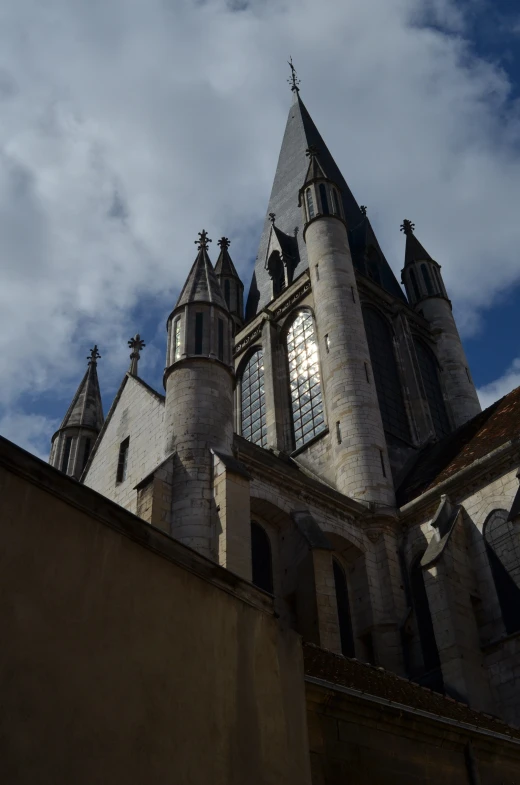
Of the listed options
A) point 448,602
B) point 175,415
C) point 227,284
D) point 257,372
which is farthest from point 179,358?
point 227,284

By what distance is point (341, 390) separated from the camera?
1998 centimetres

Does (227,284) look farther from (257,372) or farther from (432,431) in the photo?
(432,431)

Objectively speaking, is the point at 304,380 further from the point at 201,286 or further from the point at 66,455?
the point at 66,455

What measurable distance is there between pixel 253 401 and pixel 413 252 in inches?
443

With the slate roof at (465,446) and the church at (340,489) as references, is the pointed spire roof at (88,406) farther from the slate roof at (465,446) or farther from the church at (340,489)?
the slate roof at (465,446)

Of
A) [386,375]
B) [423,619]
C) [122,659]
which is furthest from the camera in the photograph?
[386,375]

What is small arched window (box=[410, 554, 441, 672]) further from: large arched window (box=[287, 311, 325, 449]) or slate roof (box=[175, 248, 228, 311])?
slate roof (box=[175, 248, 228, 311])

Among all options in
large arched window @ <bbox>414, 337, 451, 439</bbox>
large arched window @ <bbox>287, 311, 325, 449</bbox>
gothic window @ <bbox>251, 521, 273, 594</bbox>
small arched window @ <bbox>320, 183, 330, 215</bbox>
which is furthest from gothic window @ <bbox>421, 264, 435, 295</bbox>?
gothic window @ <bbox>251, 521, 273, 594</bbox>

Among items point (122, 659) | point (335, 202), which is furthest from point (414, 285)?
point (122, 659)

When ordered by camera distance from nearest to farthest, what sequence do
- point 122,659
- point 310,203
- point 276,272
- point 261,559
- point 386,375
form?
1. point 122,659
2. point 261,559
3. point 386,375
4. point 310,203
5. point 276,272

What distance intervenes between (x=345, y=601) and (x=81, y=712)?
11.2m

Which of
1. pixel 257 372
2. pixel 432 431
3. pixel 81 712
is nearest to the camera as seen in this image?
pixel 81 712

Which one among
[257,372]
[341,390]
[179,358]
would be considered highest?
[257,372]

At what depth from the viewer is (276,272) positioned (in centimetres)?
2827
